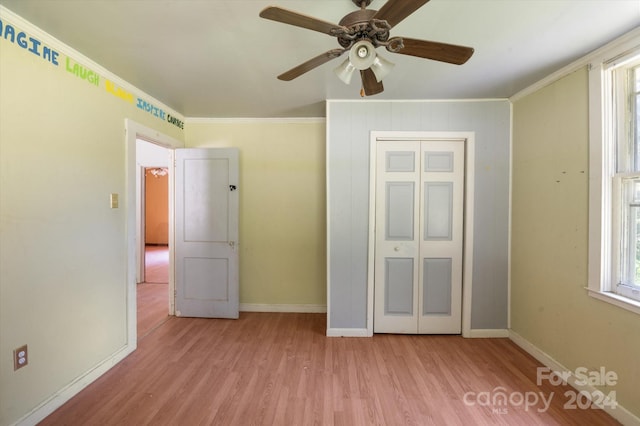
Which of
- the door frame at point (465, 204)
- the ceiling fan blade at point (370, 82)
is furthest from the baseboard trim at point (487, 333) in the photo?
the ceiling fan blade at point (370, 82)

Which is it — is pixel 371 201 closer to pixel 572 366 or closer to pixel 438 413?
pixel 438 413

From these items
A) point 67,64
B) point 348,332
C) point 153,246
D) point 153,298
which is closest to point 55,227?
point 67,64

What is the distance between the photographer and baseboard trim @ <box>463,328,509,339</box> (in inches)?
105

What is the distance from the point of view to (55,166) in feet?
5.69

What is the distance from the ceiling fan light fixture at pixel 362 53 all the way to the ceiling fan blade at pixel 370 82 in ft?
0.73

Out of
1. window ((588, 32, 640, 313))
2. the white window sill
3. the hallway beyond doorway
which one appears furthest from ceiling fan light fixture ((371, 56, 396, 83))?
the hallway beyond doorway

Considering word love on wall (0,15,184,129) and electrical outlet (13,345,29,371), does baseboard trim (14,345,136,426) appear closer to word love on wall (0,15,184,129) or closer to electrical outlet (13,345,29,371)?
electrical outlet (13,345,29,371)

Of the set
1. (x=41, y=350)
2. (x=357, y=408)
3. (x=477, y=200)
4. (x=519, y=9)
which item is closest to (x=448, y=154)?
(x=477, y=200)

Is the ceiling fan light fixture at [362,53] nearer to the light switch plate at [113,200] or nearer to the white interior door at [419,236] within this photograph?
the white interior door at [419,236]

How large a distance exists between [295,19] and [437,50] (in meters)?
0.70

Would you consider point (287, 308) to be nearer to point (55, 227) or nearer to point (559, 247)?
point (55, 227)

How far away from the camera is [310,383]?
198 cm

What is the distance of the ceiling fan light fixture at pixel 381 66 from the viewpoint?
1317 mm

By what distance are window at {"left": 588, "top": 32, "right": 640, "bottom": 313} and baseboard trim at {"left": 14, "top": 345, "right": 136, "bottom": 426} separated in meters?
3.83
